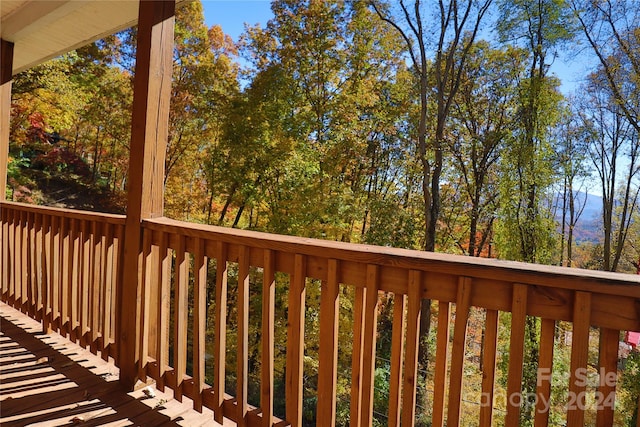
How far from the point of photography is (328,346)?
1395 millimetres

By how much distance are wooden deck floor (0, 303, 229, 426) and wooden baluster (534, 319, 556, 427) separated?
133cm

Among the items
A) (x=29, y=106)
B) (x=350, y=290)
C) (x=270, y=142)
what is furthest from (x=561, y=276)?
(x=29, y=106)

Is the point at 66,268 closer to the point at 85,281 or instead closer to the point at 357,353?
the point at 85,281

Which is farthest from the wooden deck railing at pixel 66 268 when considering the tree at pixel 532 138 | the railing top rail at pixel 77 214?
the tree at pixel 532 138

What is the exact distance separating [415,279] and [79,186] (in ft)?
61.9

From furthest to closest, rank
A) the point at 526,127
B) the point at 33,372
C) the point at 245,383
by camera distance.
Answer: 1. the point at 526,127
2. the point at 33,372
3. the point at 245,383

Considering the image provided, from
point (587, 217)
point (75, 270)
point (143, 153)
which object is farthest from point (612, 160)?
point (75, 270)

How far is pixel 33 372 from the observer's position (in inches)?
85.2

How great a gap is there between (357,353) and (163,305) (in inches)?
45.2

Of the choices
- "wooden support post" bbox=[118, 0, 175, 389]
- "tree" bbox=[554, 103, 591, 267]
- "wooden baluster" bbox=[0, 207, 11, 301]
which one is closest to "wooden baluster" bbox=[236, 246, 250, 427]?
"wooden support post" bbox=[118, 0, 175, 389]

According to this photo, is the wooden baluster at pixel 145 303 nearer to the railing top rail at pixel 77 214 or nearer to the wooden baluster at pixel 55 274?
the railing top rail at pixel 77 214

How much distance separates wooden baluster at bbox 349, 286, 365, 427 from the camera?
1.32m

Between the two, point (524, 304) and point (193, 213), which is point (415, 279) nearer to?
point (524, 304)

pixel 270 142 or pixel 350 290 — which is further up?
pixel 270 142
